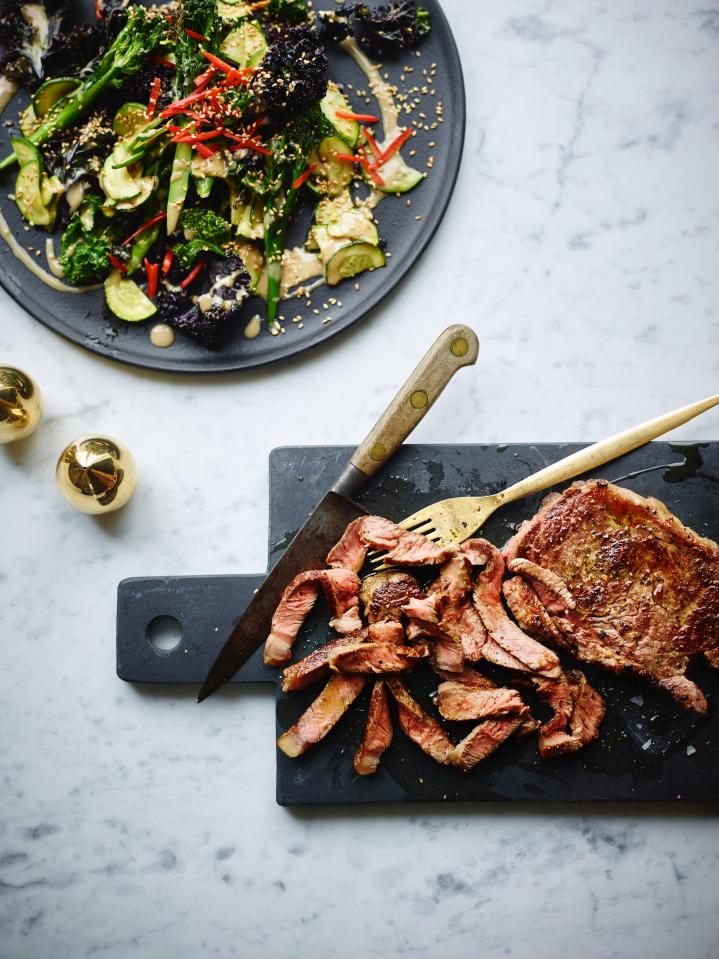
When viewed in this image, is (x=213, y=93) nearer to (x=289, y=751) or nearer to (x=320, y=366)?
(x=320, y=366)

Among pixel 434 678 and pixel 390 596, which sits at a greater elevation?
pixel 390 596

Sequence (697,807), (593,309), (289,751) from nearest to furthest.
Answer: (289,751) → (697,807) → (593,309)

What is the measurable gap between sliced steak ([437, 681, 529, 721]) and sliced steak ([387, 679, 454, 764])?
0.07m

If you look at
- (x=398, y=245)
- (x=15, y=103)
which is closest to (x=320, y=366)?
(x=398, y=245)

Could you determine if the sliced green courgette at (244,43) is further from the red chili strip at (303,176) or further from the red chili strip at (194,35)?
the red chili strip at (303,176)

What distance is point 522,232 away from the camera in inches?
121

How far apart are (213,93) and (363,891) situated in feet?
9.31

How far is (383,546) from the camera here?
2.71 metres

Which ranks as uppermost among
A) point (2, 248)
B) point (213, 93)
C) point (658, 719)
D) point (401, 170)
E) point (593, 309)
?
point (213, 93)

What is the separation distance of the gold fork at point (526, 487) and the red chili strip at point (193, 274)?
113 centimetres

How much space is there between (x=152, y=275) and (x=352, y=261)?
71cm

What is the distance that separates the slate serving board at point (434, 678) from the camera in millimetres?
2742

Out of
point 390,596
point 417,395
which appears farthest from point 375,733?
point 417,395

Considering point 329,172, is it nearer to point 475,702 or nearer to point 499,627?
point 499,627
